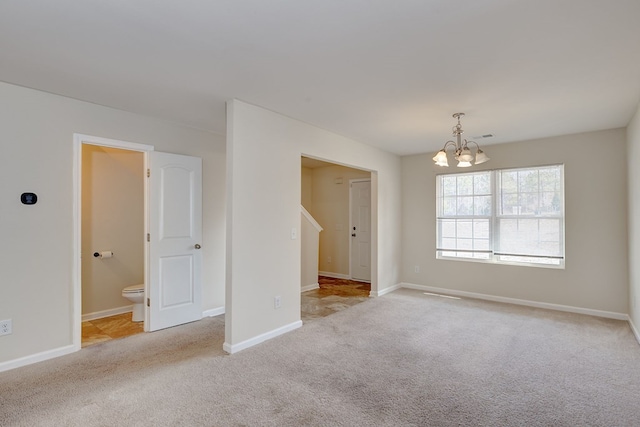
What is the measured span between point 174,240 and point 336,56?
280 cm

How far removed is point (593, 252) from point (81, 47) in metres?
5.91

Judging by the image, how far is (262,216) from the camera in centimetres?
346

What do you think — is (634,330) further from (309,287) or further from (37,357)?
(37,357)

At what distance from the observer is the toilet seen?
3875mm

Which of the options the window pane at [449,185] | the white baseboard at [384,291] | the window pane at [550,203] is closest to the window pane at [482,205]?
the window pane at [449,185]

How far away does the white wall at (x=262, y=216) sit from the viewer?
10.4ft

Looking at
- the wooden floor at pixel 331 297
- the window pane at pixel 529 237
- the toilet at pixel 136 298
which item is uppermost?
the window pane at pixel 529 237

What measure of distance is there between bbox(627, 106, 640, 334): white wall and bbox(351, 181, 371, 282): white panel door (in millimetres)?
3871

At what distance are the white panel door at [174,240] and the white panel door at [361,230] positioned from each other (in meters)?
3.55

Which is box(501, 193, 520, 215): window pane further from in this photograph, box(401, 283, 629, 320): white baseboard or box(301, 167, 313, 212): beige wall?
box(301, 167, 313, 212): beige wall

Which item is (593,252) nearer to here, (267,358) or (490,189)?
(490,189)

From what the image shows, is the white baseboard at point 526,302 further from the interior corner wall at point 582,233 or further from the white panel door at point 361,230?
the white panel door at point 361,230

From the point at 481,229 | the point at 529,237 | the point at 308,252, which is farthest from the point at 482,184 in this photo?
the point at 308,252

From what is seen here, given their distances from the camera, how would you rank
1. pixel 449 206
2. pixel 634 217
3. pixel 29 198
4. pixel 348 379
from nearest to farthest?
pixel 348 379 → pixel 29 198 → pixel 634 217 → pixel 449 206
